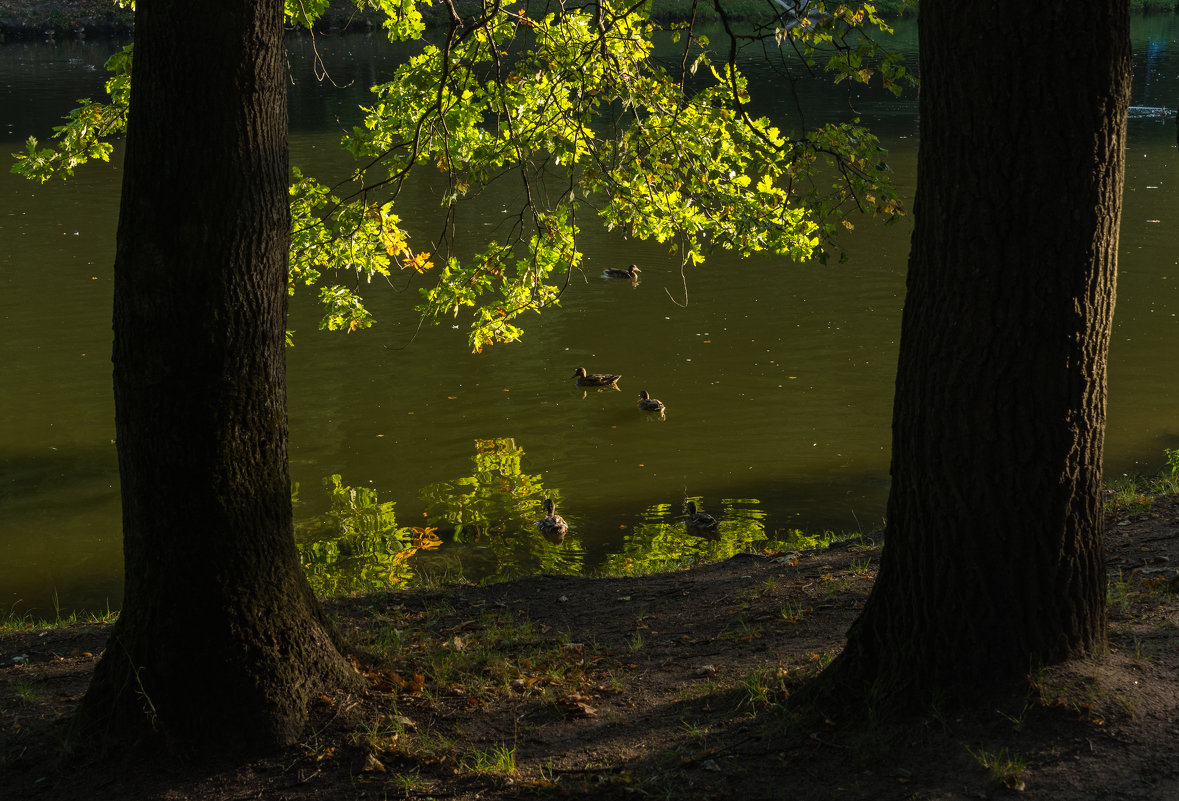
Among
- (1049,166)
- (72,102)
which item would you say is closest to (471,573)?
(1049,166)

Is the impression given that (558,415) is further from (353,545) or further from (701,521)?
(353,545)

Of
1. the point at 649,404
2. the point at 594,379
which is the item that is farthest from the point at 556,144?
the point at 594,379

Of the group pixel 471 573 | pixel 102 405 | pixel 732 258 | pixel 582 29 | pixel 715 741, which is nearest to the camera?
pixel 715 741

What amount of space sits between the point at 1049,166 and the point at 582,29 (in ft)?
15.9

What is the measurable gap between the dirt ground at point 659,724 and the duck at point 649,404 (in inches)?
276

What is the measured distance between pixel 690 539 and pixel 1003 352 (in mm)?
6373

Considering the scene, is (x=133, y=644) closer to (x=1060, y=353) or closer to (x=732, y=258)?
(x=1060, y=353)

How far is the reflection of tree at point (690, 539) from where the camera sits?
9586mm

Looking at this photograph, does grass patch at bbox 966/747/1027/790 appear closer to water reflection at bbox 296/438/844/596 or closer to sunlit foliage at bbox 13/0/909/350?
sunlit foliage at bbox 13/0/909/350

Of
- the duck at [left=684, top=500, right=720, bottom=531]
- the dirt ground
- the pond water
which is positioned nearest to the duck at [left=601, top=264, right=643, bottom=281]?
the pond water

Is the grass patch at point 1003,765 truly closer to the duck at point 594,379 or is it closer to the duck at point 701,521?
the duck at point 701,521

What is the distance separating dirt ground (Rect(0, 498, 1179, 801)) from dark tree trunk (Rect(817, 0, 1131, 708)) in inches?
9.2

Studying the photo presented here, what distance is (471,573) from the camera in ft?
31.3

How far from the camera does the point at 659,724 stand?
15.3 feet
